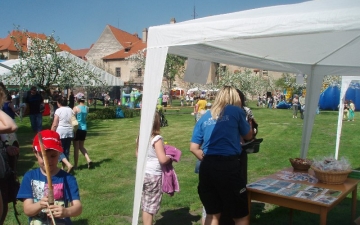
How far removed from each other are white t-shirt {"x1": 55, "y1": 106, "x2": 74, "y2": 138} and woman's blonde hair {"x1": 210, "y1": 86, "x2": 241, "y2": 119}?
4271mm

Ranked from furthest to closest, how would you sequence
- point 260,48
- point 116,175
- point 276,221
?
point 116,175 → point 260,48 → point 276,221

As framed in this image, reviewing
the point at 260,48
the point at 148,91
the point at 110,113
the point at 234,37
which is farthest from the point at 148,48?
the point at 110,113

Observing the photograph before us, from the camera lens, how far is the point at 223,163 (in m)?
3.15

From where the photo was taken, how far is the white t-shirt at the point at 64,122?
267 inches

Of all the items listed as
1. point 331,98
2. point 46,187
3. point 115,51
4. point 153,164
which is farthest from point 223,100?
point 115,51

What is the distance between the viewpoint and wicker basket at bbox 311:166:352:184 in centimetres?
391

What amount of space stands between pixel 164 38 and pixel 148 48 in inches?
8.2

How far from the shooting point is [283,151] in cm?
1010

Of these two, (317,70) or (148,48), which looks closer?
(148,48)

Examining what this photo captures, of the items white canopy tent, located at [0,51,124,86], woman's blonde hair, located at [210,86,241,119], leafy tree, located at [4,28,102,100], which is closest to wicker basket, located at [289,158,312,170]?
woman's blonde hair, located at [210,86,241,119]

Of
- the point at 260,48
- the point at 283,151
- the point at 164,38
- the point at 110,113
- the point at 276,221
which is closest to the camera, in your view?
the point at 164,38

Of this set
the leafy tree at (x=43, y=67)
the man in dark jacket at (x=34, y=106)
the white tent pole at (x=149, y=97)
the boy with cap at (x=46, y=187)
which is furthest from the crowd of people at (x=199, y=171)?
the leafy tree at (x=43, y=67)

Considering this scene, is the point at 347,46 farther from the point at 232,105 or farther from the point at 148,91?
the point at 148,91

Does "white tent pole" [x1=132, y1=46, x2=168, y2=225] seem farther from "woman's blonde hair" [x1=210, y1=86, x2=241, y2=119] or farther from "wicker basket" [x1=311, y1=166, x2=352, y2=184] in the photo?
"wicker basket" [x1=311, y1=166, x2=352, y2=184]
